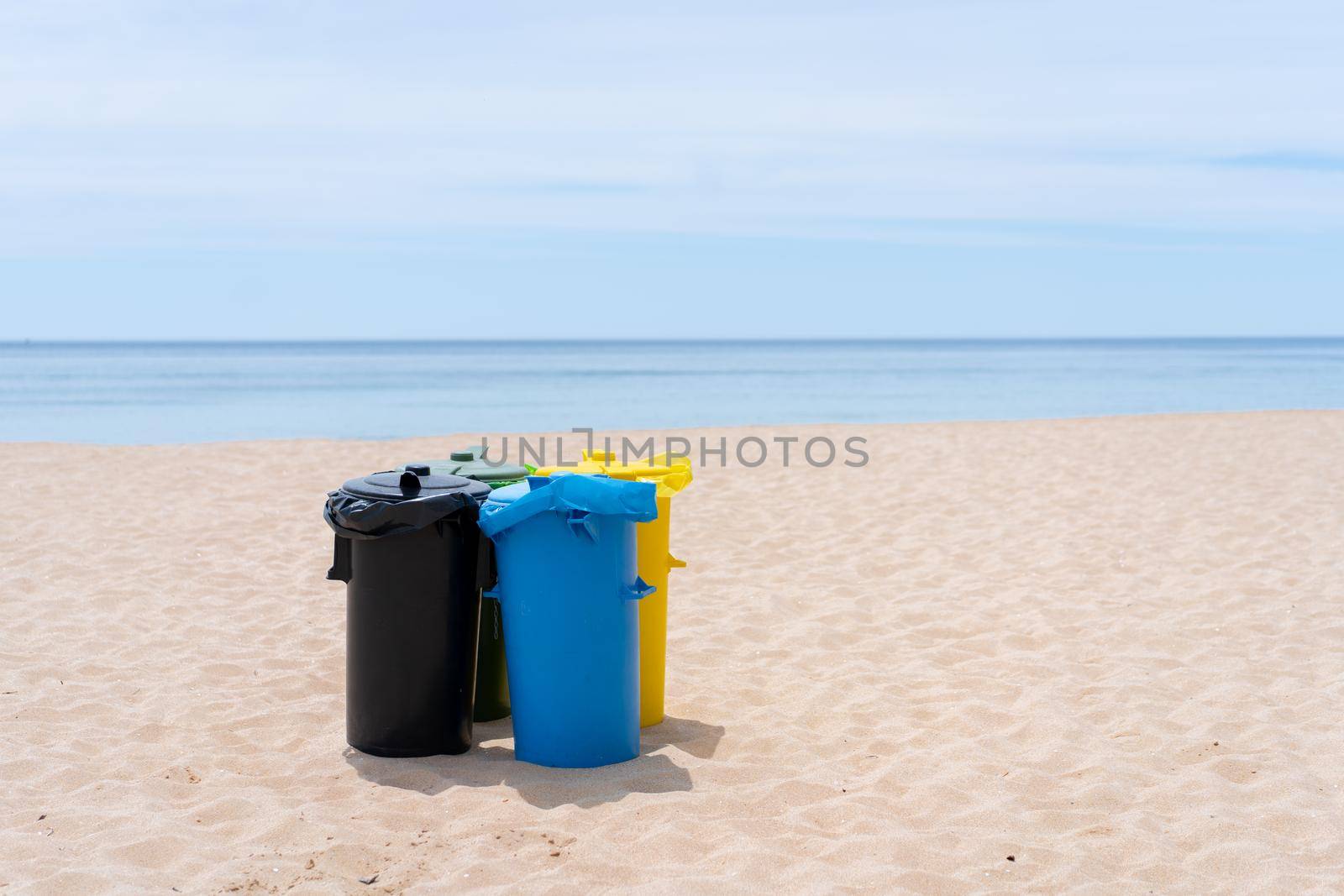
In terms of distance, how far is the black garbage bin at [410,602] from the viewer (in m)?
3.67

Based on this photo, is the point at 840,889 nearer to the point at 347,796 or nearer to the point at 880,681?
the point at 347,796

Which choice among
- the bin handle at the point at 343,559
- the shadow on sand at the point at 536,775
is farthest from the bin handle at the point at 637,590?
the bin handle at the point at 343,559

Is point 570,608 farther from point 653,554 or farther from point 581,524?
point 653,554

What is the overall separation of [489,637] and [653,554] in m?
0.71

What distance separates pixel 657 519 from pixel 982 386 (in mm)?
35062

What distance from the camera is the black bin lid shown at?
3.67 metres

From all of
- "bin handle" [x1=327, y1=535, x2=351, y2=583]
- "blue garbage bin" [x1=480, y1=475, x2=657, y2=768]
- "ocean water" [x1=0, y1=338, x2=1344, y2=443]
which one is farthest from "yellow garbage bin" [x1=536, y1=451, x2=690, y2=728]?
"ocean water" [x1=0, y1=338, x2=1344, y2=443]

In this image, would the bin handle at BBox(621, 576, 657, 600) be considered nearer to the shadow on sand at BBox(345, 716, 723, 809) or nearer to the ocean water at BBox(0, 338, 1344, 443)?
the shadow on sand at BBox(345, 716, 723, 809)

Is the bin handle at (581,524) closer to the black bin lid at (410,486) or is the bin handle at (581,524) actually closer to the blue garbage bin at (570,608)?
the blue garbage bin at (570,608)

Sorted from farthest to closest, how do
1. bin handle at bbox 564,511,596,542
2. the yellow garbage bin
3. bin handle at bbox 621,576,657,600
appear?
1. the yellow garbage bin
2. bin handle at bbox 621,576,657,600
3. bin handle at bbox 564,511,596,542

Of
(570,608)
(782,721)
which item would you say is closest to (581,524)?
(570,608)

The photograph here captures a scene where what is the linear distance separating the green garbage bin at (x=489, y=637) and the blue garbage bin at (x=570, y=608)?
1.30 ft

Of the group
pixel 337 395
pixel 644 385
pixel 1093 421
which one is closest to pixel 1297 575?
pixel 1093 421

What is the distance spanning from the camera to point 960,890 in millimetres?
2973
